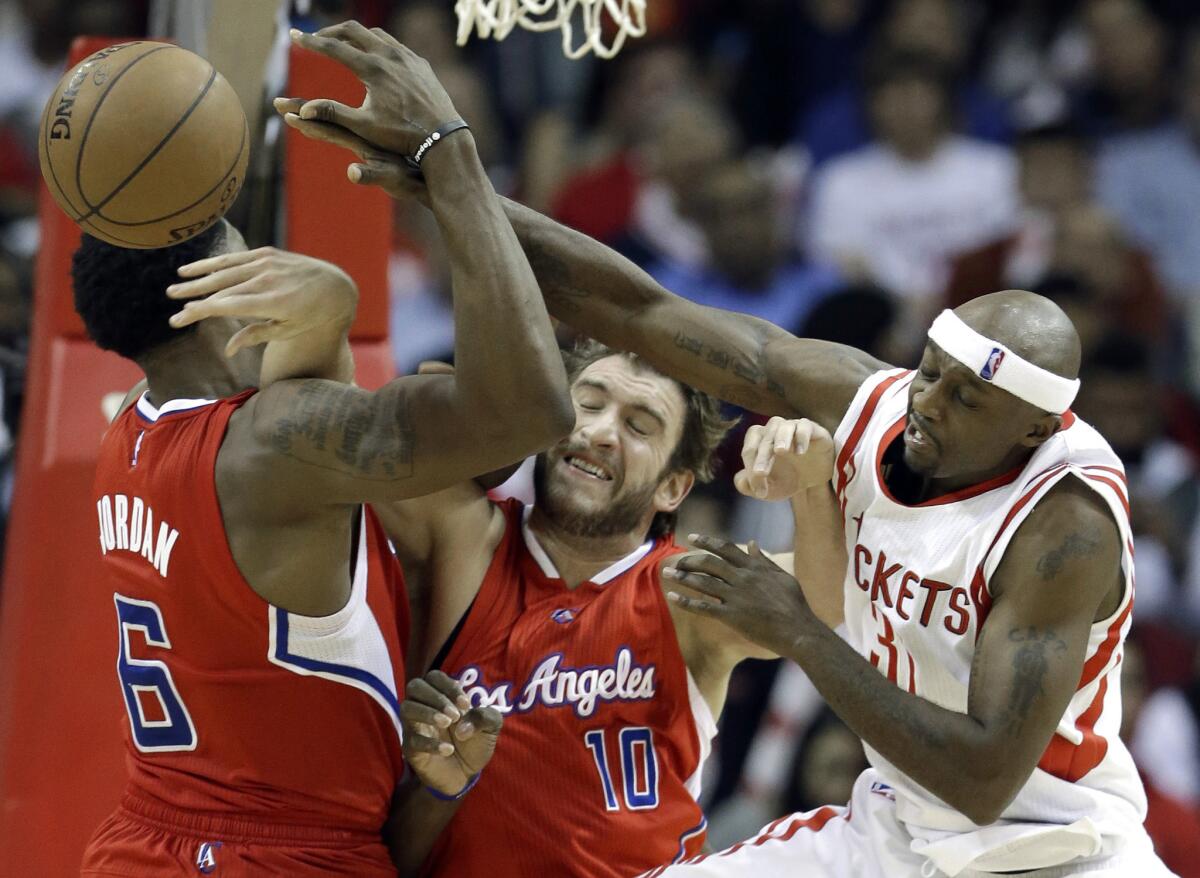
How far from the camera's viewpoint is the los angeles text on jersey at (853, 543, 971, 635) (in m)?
3.41

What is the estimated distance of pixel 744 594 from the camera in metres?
3.32

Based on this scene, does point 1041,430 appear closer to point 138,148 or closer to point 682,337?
point 682,337

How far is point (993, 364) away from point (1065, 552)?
0.40 metres

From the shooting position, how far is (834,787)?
6836 mm

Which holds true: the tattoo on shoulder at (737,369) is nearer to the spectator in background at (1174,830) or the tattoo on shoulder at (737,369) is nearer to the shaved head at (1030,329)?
the shaved head at (1030,329)

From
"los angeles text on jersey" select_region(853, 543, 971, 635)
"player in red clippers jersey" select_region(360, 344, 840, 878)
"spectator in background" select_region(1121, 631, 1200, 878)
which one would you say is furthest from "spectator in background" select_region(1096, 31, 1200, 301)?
"los angeles text on jersey" select_region(853, 543, 971, 635)

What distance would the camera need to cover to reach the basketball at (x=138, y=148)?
10.6 feet

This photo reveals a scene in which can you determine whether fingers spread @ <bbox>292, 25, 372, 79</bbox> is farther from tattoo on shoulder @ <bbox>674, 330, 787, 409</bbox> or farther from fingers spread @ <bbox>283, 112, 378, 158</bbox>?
tattoo on shoulder @ <bbox>674, 330, 787, 409</bbox>

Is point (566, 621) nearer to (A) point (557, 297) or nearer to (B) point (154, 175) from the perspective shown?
(A) point (557, 297)

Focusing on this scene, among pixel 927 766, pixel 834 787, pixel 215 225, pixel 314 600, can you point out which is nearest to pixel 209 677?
pixel 314 600

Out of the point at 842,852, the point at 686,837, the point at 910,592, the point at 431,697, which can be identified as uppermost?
the point at 910,592

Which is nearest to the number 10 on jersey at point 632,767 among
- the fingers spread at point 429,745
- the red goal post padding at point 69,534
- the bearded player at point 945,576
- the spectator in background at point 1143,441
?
the bearded player at point 945,576

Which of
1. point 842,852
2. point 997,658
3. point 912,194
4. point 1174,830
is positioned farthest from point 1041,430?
point 912,194

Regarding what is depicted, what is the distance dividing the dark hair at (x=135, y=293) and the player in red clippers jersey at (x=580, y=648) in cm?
80
